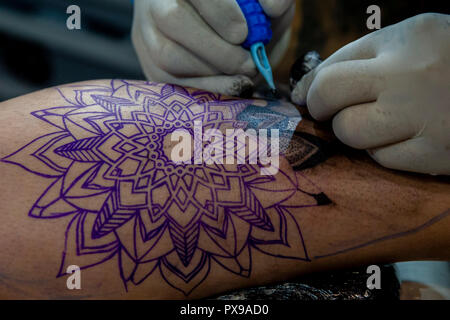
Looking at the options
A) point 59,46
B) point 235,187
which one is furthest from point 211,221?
point 59,46

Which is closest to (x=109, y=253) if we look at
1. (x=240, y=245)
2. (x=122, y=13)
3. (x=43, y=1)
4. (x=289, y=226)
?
(x=240, y=245)

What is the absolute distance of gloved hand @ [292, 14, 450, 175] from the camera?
0.74 meters

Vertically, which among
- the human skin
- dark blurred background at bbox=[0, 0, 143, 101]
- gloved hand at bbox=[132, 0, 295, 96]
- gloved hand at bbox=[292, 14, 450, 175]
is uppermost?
dark blurred background at bbox=[0, 0, 143, 101]

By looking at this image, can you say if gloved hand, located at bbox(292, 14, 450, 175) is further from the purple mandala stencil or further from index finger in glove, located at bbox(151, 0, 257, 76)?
index finger in glove, located at bbox(151, 0, 257, 76)

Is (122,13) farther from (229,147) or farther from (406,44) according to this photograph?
(406,44)

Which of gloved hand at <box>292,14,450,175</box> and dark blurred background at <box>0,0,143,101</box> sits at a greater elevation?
dark blurred background at <box>0,0,143,101</box>

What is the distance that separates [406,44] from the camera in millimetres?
761

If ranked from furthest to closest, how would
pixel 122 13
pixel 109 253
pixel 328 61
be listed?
pixel 122 13 → pixel 328 61 → pixel 109 253

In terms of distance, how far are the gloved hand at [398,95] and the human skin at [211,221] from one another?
0.27ft

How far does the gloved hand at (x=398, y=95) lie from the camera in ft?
2.43

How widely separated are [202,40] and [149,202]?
0.52 metres

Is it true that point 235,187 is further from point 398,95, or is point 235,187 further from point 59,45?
point 59,45

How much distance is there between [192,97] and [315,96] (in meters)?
0.32

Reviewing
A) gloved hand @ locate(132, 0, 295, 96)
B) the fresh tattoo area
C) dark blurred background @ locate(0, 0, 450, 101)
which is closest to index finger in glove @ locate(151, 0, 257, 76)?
gloved hand @ locate(132, 0, 295, 96)
